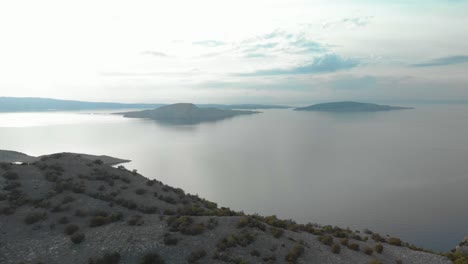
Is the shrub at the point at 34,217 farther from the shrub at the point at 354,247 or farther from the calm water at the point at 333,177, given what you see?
the calm water at the point at 333,177

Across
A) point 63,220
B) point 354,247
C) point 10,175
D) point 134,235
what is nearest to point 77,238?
point 134,235

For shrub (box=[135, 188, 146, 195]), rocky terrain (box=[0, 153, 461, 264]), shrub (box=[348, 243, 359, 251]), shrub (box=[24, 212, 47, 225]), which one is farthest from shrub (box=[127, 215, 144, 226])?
shrub (box=[348, 243, 359, 251])

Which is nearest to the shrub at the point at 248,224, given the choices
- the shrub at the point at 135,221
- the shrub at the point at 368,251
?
the shrub at the point at 135,221

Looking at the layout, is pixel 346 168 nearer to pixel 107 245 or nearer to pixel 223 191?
pixel 223 191

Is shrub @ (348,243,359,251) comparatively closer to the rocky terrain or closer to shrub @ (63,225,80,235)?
the rocky terrain

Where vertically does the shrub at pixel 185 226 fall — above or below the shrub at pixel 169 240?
above

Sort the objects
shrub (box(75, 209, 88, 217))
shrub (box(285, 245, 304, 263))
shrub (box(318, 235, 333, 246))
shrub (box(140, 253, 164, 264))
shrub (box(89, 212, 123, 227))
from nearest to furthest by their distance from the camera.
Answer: shrub (box(140, 253, 164, 264)), shrub (box(285, 245, 304, 263)), shrub (box(89, 212, 123, 227)), shrub (box(318, 235, 333, 246)), shrub (box(75, 209, 88, 217))
